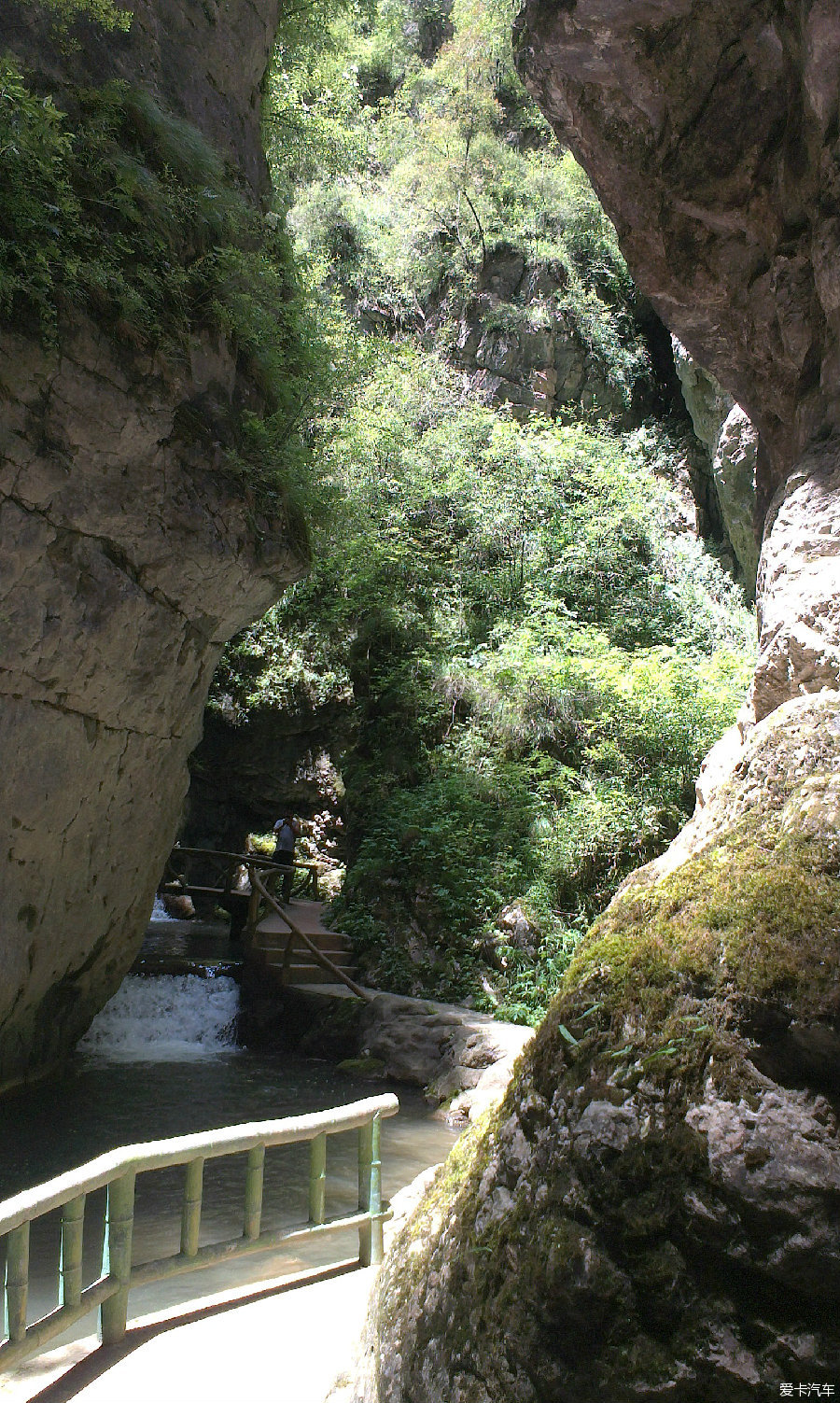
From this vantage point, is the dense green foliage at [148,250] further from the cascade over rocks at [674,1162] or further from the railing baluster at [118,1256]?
the cascade over rocks at [674,1162]

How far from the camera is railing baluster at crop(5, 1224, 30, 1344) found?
9.01ft

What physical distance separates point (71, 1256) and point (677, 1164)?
2.37 metres

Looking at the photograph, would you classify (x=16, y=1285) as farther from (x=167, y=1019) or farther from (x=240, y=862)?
(x=240, y=862)

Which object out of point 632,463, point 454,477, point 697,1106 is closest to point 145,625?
point 697,1106

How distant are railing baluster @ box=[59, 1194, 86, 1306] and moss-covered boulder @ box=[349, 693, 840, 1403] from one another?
4.79ft

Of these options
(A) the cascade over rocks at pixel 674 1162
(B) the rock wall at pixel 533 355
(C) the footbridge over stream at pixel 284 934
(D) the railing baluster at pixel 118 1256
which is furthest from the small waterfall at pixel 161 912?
(A) the cascade over rocks at pixel 674 1162

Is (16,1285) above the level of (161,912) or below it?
below

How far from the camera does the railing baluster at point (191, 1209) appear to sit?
331 centimetres

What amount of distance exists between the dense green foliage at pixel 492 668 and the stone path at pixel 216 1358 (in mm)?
7130

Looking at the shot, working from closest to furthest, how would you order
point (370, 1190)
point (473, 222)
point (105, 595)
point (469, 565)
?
1. point (370, 1190)
2. point (105, 595)
3. point (469, 565)
4. point (473, 222)

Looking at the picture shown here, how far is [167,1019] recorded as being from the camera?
1202 centimetres

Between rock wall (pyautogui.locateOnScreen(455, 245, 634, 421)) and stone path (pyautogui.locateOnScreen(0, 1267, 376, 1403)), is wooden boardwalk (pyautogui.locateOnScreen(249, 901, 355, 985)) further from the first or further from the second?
rock wall (pyautogui.locateOnScreen(455, 245, 634, 421))

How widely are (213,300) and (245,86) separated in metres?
4.31

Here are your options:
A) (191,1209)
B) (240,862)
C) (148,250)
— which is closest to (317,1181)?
(191,1209)
